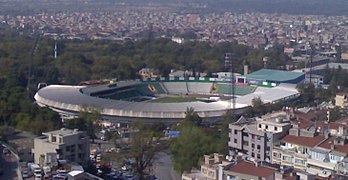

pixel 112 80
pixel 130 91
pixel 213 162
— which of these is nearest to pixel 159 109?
pixel 130 91

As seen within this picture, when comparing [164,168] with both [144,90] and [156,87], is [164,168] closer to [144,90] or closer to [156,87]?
[144,90]

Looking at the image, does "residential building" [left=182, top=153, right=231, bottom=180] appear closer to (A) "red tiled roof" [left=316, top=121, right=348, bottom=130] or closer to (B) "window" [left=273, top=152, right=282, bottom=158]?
(B) "window" [left=273, top=152, right=282, bottom=158]

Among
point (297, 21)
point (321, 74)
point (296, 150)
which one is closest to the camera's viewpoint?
point (296, 150)

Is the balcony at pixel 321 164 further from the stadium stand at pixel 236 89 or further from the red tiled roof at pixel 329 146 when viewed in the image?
the stadium stand at pixel 236 89

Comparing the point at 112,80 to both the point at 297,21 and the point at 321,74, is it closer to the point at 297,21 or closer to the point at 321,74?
the point at 321,74

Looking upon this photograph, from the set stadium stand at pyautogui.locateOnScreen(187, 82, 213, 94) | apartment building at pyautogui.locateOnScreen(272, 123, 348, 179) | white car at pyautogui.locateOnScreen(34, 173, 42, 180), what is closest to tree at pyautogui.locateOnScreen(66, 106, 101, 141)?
apartment building at pyautogui.locateOnScreen(272, 123, 348, 179)

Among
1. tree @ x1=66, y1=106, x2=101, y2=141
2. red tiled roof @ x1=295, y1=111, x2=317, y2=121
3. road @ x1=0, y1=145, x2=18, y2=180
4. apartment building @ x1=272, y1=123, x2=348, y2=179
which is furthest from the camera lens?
tree @ x1=66, y1=106, x2=101, y2=141

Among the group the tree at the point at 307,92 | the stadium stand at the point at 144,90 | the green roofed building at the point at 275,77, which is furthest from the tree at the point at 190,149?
the green roofed building at the point at 275,77

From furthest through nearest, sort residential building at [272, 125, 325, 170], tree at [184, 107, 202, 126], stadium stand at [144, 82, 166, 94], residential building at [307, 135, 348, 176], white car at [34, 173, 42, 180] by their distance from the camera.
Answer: stadium stand at [144, 82, 166, 94]
tree at [184, 107, 202, 126]
residential building at [272, 125, 325, 170]
residential building at [307, 135, 348, 176]
white car at [34, 173, 42, 180]
